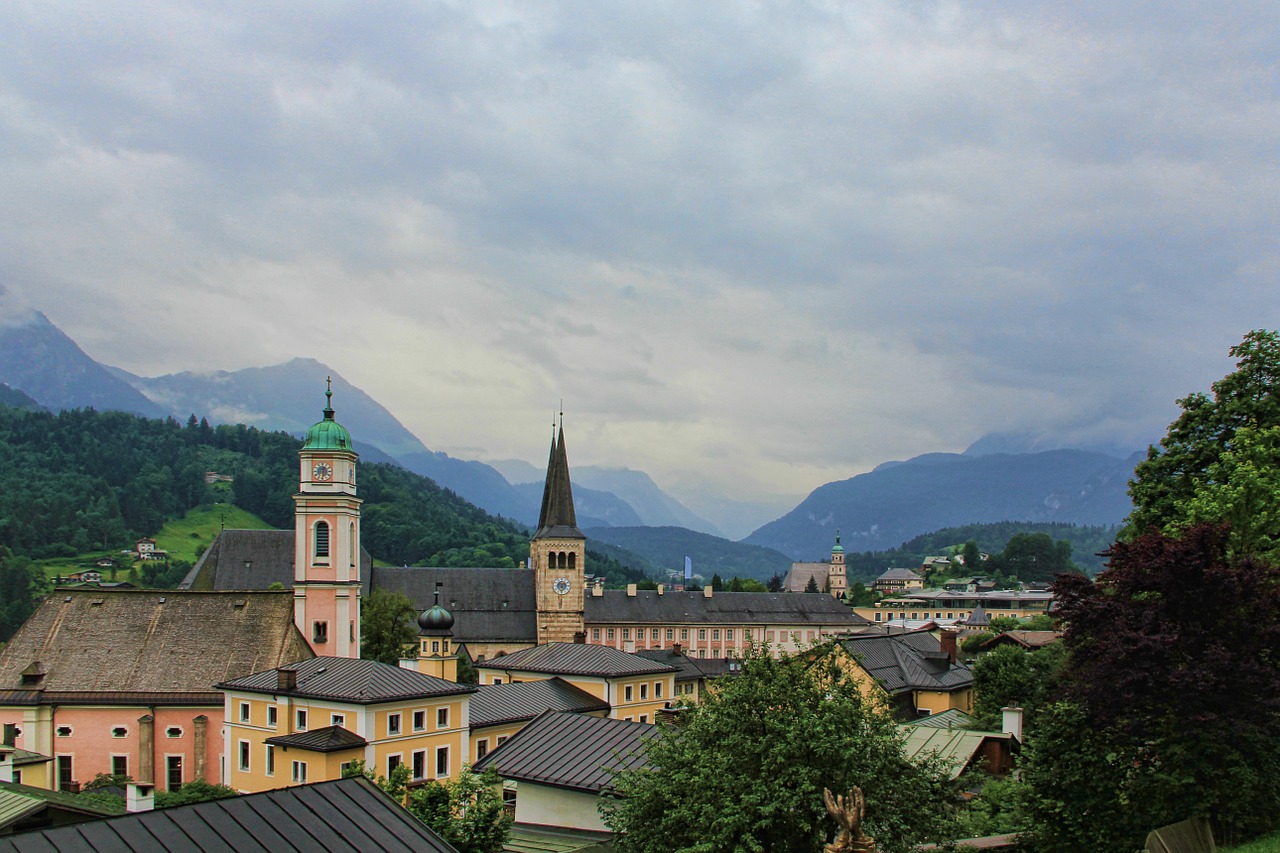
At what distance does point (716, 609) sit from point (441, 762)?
303 ft

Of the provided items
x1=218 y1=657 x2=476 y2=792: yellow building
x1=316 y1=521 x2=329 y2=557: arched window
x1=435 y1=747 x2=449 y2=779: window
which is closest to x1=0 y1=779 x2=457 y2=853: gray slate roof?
x1=218 y1=657 x2=476 y2=792: yellow building

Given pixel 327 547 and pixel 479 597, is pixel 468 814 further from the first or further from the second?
pixel 479 597

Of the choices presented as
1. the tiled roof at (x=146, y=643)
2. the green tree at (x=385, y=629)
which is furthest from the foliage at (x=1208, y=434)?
the green tree at (x=385, y=629)

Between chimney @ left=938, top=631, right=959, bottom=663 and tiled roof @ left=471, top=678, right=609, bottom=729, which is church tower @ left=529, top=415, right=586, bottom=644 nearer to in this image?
chimney @ left=938, top=631, right=959, bottom=663

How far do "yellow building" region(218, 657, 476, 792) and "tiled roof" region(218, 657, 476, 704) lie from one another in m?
0.04

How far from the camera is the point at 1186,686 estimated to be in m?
19.6

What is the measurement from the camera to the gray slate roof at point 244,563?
96188mm

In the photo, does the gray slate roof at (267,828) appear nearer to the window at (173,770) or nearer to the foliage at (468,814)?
the foliage at (468,814)

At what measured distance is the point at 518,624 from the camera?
112688 millimetres

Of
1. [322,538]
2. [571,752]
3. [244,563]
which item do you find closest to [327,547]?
[322,538]

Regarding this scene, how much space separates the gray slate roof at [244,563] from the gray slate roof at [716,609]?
132 ft

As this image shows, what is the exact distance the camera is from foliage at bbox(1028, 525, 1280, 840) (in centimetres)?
1961

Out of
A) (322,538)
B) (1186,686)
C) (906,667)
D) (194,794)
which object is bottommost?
(194,794)

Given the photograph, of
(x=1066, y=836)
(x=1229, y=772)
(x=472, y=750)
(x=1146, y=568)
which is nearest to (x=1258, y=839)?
(x=1229, y=772)
